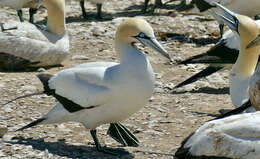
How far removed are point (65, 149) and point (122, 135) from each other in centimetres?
49

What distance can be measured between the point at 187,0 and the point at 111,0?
1568 millimetres

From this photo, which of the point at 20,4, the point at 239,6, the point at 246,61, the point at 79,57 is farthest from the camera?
the point at 20,4

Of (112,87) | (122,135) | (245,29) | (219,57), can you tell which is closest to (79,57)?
(219,57)

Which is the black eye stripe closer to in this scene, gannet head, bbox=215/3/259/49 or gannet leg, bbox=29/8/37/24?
gannet head, bbox=215/3/259/49

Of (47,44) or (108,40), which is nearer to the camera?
(47,44)

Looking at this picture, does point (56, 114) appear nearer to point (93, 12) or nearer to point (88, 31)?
point (88, 31)

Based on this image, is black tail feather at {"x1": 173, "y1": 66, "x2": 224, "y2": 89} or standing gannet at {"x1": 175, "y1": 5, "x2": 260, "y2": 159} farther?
black tail feather at {"x1": 173, "y1": 66, "x2": 224, "y2": 89}

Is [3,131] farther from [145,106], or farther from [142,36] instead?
[145,106]

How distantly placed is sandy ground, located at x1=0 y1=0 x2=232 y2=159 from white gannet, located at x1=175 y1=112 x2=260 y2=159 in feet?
3.05

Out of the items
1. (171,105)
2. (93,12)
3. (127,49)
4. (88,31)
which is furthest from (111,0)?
(127,49)

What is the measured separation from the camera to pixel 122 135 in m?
5.38

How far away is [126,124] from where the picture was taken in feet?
19.8

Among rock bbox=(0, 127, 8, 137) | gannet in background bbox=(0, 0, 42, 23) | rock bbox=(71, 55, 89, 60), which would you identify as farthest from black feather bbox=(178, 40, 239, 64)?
gannet in background bbox=(0, 0, 42, 23)

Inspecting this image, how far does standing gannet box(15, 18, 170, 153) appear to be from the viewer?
504 cm
